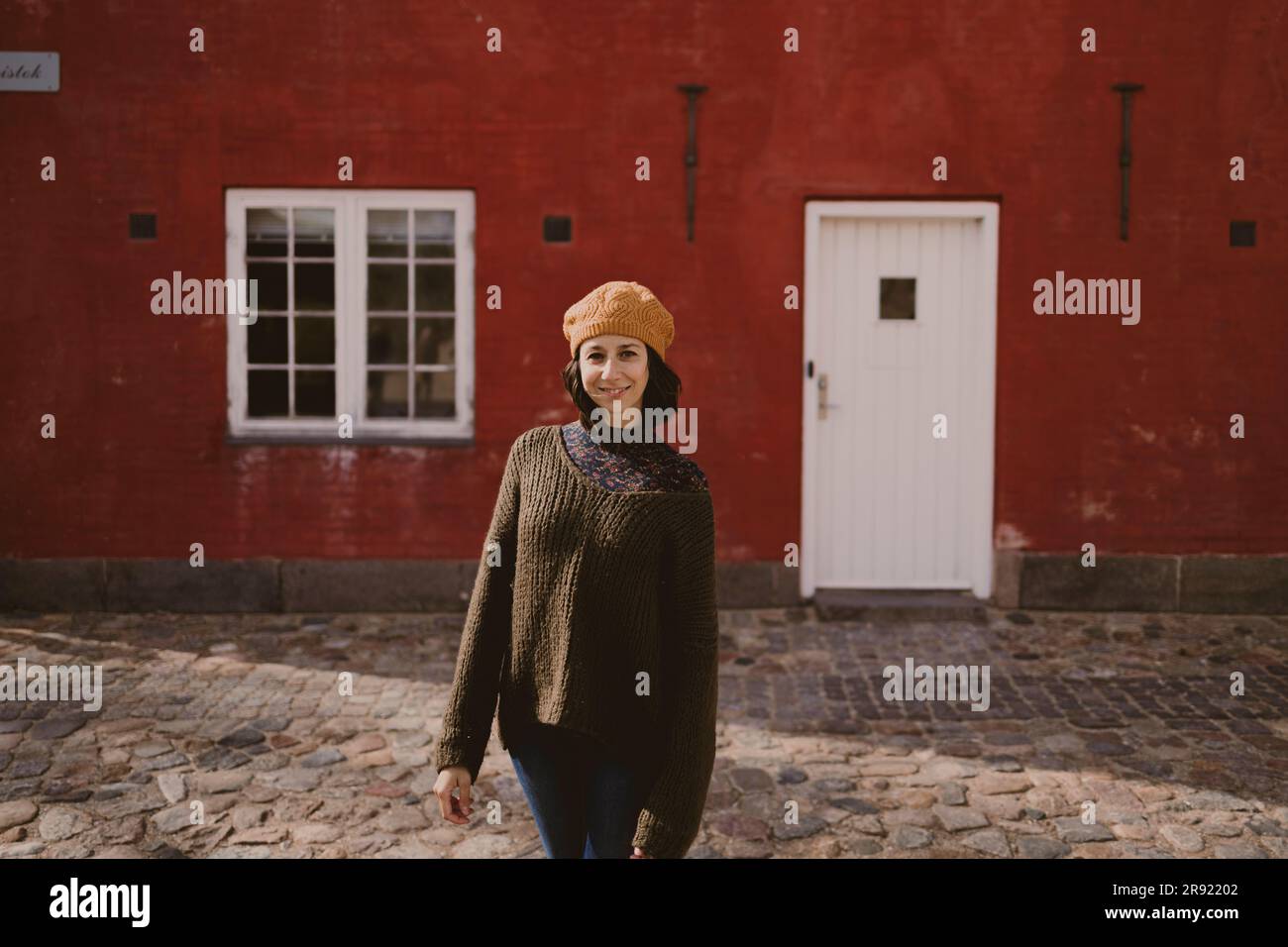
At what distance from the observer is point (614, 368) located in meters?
2.39

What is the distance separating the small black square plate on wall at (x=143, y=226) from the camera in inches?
299

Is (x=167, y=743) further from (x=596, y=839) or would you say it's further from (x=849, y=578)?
(x=849, y=578)

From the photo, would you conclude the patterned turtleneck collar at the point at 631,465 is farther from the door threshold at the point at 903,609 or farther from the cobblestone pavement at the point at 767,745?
the door threshold at the point at 903,609

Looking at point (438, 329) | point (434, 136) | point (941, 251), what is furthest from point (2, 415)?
point (941, 251)

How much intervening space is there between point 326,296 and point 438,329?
2.58 ft

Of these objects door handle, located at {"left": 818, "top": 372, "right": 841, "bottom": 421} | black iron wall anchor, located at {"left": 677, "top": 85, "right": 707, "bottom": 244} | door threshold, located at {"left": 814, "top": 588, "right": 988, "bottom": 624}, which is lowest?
door threshold, located at {"left": 814, "top": 588, "right": 988, "bottom": 624}

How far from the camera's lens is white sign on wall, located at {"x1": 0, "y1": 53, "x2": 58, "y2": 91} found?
7.48m

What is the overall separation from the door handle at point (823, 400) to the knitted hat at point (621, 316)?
541 cm

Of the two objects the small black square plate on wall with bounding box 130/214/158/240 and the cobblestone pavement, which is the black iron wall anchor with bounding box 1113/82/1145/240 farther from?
the small black square plate on wall with bounding box 130/214/158/240

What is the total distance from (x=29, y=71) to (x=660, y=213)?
167 inches

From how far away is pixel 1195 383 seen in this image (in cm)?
763

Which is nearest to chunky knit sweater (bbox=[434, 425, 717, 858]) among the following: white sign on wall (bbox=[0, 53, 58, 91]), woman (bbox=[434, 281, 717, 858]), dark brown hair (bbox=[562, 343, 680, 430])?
woman (bbox=[434, 281, 717, 858])

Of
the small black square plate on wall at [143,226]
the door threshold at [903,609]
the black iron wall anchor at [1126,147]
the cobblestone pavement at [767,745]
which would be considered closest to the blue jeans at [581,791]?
the cobblestone pavement at [767,745]

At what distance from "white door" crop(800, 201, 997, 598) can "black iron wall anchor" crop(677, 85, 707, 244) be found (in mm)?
781
